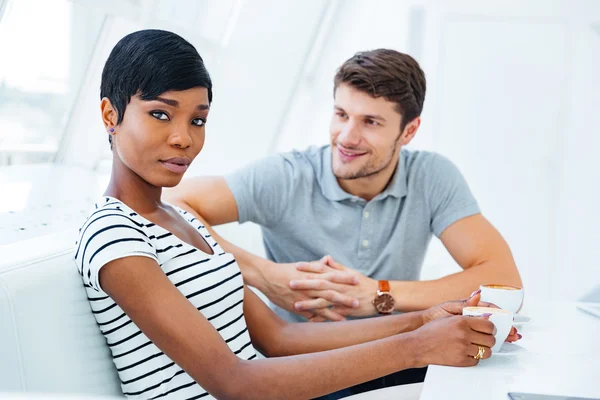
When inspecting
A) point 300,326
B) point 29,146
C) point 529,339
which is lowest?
point 29,146

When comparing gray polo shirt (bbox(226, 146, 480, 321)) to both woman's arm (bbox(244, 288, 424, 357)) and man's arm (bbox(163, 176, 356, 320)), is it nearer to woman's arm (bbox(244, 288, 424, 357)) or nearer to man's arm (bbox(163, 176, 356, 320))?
man's arm (bbox(163, 176, 356, 320))

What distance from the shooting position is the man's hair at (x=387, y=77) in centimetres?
220

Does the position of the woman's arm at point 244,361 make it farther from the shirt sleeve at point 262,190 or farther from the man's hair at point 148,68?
the shirt sleeve at point 262,190

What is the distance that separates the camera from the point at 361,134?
2.24 metres

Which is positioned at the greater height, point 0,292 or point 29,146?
point 0,292

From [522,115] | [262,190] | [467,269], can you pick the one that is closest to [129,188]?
[262,190]

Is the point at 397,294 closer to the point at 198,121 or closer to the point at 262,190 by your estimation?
the point at 262,190

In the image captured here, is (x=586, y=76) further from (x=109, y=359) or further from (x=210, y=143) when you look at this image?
(x=109, y=359)

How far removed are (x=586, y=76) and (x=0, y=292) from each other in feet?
17.3

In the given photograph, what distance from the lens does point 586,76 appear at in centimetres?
547

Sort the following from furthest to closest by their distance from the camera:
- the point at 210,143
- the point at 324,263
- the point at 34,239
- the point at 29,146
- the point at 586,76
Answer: the point at 586,76 < the point at 210,143 < the point at 29,146 < the point at 324,263 < the point at 34,239

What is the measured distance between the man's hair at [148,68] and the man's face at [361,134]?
3.09 ft

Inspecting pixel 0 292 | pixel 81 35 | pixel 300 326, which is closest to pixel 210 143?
pixel 81 35

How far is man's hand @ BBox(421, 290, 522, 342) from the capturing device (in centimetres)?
137
